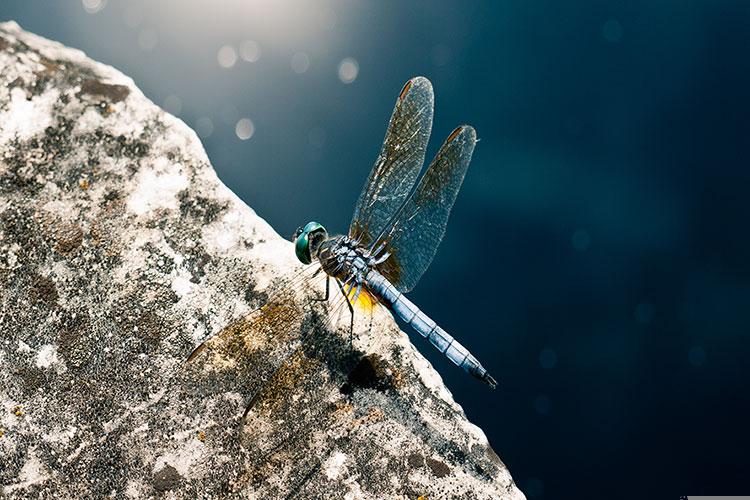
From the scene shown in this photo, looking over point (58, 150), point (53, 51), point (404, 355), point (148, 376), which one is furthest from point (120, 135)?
point (404, 355)

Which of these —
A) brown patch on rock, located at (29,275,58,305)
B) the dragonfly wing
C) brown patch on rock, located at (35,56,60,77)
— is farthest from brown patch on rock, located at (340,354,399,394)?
brown patch on rock, located at (35,56,60,77)

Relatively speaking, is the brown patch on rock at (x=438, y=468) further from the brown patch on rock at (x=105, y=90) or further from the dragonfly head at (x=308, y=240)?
the brown patch on rock at (x=105, y=90)

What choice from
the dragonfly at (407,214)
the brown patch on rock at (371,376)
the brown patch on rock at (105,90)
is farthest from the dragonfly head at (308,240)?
the brown patch on rock at (105,90)

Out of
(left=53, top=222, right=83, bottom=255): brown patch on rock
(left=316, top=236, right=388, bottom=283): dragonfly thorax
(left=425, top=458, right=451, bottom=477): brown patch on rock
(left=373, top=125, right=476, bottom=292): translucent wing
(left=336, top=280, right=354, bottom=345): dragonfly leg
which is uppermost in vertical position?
(left=373, top=125, right=476, bottom=292): translucent wing

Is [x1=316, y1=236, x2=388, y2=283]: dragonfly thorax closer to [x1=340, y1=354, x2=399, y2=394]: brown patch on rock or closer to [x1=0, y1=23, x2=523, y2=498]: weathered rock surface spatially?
[x1=0, y1=23, x2=523, y2=498]: weathered rock surface

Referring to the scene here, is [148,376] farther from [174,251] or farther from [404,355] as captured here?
[404,355]

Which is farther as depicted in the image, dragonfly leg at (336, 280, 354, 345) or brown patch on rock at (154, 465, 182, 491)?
dragonfly leg at (336, 280, 354, 345)
